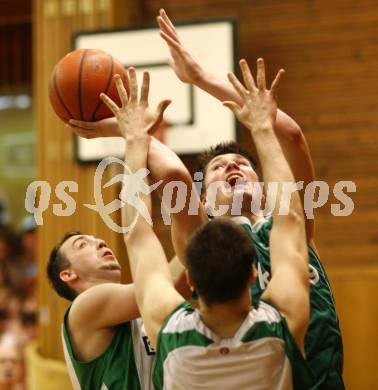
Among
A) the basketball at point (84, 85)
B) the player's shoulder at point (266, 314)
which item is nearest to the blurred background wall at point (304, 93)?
the basketball at point (84, 85)

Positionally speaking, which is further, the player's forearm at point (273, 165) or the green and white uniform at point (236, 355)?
the player's forearm at point (273, 165)

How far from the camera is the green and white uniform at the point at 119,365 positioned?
3318 mm

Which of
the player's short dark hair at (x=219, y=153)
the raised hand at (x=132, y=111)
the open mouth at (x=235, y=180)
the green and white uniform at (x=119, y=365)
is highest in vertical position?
the raised hand at (x=132, y=111)

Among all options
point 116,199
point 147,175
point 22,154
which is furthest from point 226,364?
point 22,154

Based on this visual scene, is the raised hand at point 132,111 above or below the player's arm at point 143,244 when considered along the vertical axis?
above

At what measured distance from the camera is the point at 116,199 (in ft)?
23.0

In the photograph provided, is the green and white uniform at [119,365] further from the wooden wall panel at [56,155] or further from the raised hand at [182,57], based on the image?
the wooden wall panel at [56,155]

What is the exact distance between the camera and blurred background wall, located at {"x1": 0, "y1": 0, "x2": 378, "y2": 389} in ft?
23.2

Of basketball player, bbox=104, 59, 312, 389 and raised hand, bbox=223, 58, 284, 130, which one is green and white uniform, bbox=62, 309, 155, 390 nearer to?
basketball player, bbox=104, 59, 312, 389

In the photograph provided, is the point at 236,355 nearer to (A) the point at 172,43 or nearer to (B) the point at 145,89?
(B) the point at 145,89

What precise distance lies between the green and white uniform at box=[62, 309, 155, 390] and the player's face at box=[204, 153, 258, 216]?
2.34ft

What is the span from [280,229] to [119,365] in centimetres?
116

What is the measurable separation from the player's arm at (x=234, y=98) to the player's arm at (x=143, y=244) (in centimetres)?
39

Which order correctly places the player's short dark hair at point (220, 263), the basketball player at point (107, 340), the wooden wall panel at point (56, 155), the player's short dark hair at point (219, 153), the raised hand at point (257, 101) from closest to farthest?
1. the player's short dark hair at point (220, 263)
2. the raised hand at point (257, 101)
3. the basketball player at point (107, 340)
4. the player's short dark hair at point (219, 153)
5. the wooden wall panel at point (56, 155)
